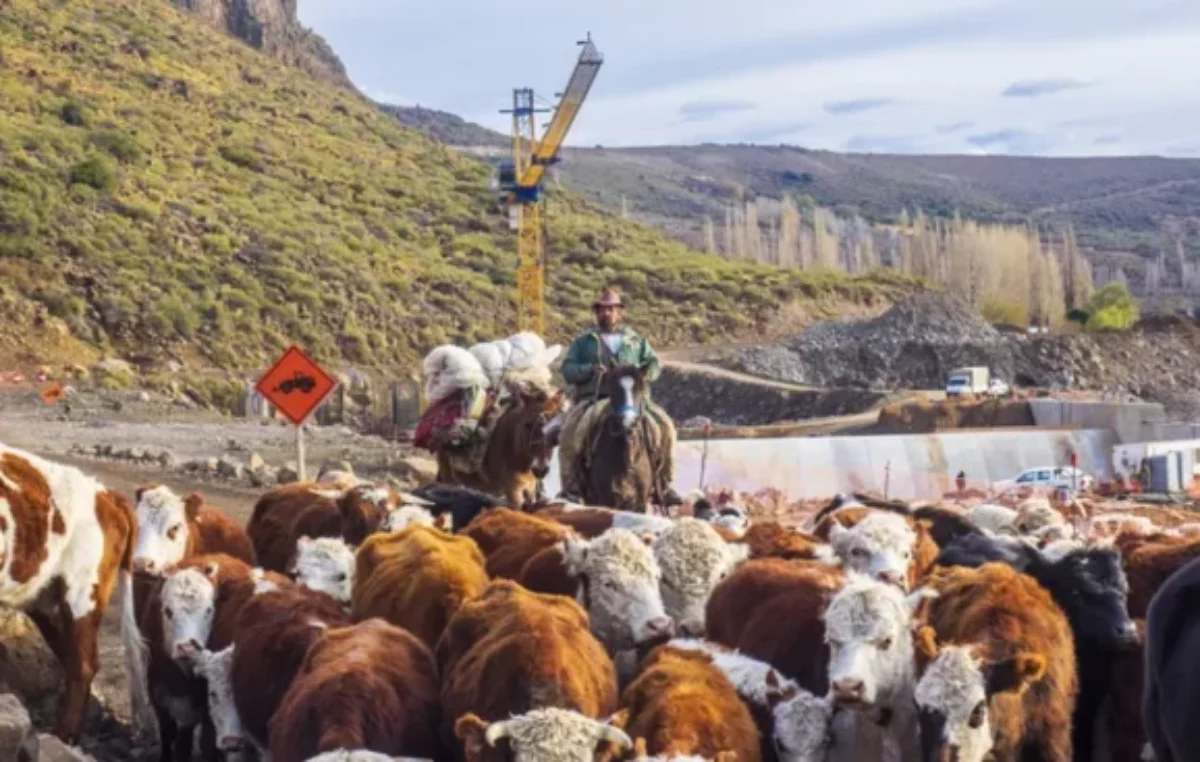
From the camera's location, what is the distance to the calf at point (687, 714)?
7.74 meters

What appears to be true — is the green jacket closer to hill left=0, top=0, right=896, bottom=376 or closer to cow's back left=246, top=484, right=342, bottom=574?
cow's back left=246, top=484, right=342, bottom=574

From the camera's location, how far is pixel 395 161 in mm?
93312

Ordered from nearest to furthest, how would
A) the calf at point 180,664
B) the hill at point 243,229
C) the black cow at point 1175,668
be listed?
the black cow at point 1175,668
the calf at point 180,664
the hill at point 243,229

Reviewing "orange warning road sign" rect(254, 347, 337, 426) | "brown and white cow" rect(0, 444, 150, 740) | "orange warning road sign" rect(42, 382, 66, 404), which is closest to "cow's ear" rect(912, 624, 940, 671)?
"brown and white cow" rect(0, 444, 150, 740)

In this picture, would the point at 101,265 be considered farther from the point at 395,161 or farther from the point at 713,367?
the point at 395,161

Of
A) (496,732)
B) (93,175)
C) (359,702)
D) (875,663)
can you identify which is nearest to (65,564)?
(359,702)

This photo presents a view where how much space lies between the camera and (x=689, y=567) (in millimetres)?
10805

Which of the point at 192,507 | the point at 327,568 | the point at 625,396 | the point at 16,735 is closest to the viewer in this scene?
the point at 16,735

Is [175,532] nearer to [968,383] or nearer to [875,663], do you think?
[875,663]

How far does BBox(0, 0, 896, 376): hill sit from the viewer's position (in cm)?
5338

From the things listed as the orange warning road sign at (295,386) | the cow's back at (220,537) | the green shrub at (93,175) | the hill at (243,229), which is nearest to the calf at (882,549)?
the cow's back at (220,537)

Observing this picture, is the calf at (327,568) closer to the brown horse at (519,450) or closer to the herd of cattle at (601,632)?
the herd of cattle at (601,632)

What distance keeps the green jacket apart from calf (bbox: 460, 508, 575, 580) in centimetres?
311

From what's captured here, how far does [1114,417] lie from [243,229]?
115 feet
